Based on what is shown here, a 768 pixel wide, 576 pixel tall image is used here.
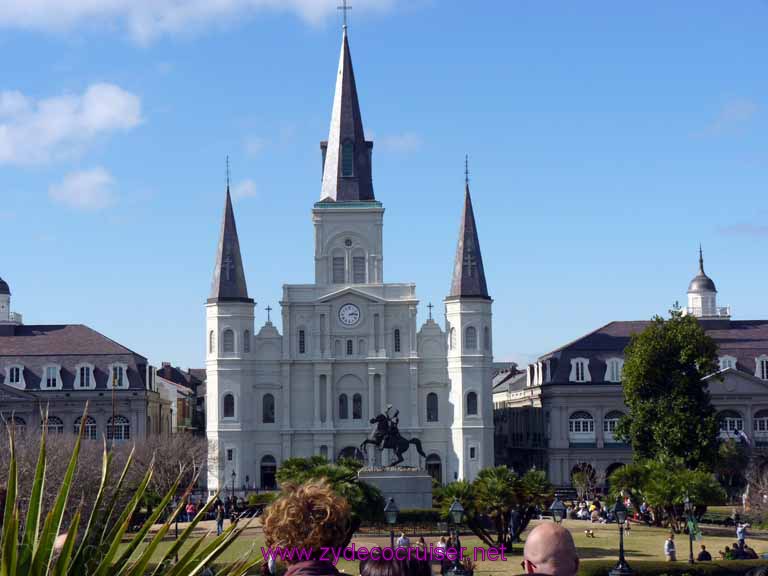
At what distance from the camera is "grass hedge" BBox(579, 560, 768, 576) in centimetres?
4041

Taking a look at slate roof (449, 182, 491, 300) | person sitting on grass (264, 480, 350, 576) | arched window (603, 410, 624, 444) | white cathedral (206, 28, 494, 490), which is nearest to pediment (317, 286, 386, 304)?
white cathedral (206, 28, 494, 490)

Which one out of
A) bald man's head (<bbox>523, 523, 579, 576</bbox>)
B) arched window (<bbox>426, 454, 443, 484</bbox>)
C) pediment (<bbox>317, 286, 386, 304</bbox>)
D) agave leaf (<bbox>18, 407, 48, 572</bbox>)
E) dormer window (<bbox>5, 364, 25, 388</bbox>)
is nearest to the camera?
bald man's head (<bbox>523, 523, 579, 576</bbox>)

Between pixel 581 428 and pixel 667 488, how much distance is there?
1662 inches

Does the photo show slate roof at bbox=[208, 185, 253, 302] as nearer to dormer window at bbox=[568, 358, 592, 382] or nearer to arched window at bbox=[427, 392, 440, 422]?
arched window at bbox=[427, 392, 440, 422]

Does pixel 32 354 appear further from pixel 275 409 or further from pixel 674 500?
pixel 674 500

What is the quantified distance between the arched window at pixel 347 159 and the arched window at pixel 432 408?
714 inches

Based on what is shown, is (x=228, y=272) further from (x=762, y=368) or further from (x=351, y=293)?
(x=762, y=368)

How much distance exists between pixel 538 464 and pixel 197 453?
31.6 metres

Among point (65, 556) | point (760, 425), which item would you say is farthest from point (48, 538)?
point (760, 425)

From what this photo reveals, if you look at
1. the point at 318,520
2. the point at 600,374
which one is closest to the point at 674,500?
the point at 600,374

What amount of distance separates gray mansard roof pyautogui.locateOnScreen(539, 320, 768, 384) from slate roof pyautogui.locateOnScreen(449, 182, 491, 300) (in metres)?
8.50

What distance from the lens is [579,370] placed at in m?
101

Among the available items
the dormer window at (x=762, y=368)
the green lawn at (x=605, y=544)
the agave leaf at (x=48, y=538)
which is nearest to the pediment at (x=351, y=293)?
the dormer window at (x=762, y=368)

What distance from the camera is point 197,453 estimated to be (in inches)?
3342
